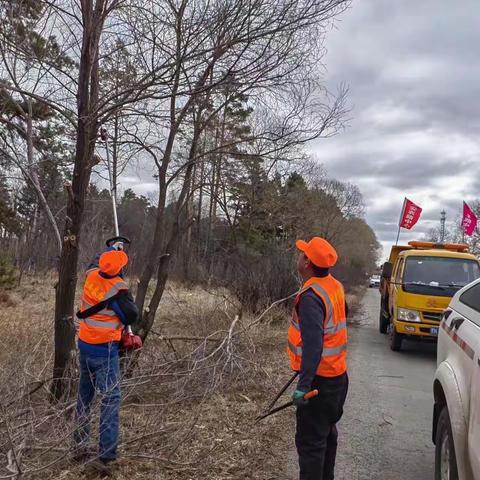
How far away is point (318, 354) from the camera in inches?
144

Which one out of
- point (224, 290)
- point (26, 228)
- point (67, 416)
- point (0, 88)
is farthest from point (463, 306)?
point (26, 228)

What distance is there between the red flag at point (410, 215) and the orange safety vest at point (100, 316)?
695 inches

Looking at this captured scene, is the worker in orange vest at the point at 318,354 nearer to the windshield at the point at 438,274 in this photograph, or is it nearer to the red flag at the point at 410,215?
the windshield at the point at 438,274

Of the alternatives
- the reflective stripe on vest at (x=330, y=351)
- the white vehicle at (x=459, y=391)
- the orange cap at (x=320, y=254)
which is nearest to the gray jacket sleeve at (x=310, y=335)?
the reflective stripe on vest at (x=330, y=351)

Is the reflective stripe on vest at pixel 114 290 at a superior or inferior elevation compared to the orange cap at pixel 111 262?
inferior

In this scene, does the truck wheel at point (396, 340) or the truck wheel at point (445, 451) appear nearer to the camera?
the truck wheel at point (445, 451)

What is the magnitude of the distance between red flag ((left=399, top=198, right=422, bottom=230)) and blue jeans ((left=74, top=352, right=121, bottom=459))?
17.7m

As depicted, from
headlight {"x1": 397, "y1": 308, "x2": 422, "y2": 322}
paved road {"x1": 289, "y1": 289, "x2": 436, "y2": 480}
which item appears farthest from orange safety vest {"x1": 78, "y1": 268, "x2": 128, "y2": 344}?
headlight {"x1": 397, "y1": 308, "x2": 422, "y2": 322}

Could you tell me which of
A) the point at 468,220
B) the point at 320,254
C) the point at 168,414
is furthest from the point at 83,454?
the point at 468,220

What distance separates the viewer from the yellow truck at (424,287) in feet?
35.6

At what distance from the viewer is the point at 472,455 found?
2.98 metres

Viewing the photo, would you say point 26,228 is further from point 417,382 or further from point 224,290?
point 417,382

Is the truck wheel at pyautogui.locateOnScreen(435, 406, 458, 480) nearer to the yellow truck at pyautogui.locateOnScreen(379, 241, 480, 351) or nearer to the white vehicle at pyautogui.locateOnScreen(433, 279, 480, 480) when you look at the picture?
the white vehicle at pyautogui.locateOnScreen(433, 279, 480, 480)

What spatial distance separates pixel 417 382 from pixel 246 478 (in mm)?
4950
